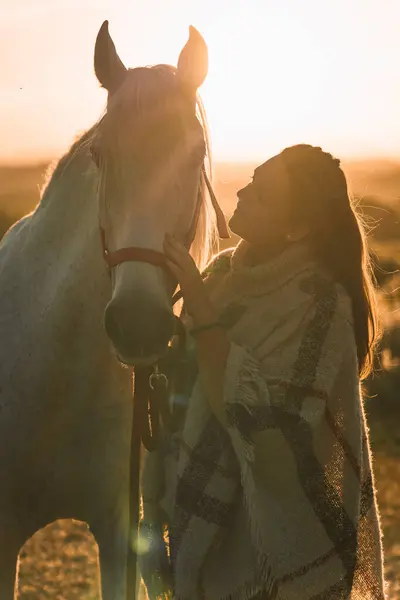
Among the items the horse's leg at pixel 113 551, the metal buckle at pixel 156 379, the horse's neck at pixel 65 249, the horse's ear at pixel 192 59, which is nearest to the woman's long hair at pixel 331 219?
the horse's ear at pixel 192 59

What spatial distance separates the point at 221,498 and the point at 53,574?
13.6 ft

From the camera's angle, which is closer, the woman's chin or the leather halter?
the leather halter

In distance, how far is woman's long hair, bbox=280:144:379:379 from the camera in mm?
2078

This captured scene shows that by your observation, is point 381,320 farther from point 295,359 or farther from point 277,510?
point 277,510

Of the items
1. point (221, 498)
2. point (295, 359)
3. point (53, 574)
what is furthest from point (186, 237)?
point (53, 574)

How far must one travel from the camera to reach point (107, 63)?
89.6 inches

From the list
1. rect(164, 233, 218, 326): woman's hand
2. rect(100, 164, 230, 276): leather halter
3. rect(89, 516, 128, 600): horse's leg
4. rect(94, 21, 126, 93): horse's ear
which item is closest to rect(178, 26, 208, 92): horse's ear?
rect(94, 21, 126, 93): horse's ear

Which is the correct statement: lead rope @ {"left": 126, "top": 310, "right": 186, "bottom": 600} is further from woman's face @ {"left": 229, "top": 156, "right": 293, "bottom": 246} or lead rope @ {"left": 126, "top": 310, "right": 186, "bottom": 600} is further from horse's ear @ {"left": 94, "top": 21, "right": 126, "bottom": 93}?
horse's ear @ {"left": 94, "top": 21, "right": 126, "bottom": 93}

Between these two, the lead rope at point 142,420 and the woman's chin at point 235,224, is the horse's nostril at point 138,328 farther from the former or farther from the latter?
the woman's chin at point 235,224

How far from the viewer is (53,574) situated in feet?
18.5

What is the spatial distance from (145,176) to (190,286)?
0.34 meters

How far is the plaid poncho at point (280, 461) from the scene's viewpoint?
1902mm

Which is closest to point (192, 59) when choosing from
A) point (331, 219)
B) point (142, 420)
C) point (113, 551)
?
point (331, 219)

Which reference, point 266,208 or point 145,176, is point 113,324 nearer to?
point 145,176
